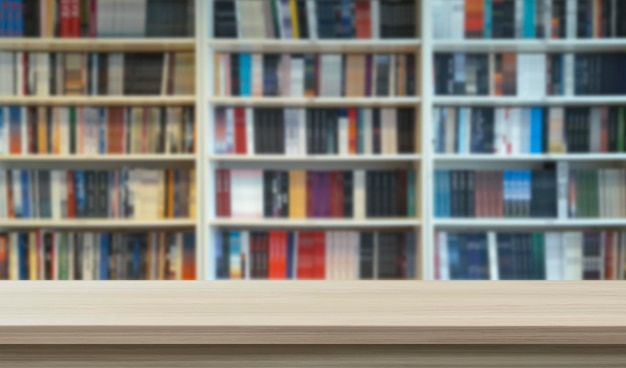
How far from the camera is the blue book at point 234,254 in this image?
8.54ft

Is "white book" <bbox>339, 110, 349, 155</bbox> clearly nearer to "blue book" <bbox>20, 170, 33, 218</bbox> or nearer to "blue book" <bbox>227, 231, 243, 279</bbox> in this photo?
"blue book" <bbox>227, 231, 243, 279</bbox>

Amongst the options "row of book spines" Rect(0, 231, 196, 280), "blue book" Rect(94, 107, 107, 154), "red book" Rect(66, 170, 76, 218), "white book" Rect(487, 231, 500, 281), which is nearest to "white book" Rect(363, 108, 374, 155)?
"white book" Rect(487, 231, 500, 281)

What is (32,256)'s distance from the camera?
8.54 ft

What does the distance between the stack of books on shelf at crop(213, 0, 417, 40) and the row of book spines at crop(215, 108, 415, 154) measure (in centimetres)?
35

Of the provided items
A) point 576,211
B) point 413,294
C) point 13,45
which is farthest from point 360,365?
point 13,45

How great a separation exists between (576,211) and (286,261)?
134 centimetres

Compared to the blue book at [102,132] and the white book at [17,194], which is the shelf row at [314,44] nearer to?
the blue book at [102,132]

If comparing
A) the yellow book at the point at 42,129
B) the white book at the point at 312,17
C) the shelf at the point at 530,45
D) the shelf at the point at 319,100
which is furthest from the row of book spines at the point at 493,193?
the yellow book at the point at 42,129

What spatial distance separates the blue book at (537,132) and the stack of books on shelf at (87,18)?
1.65 metres

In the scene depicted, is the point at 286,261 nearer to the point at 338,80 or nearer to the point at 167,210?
the point at 167,210

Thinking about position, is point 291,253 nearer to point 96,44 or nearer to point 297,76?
point 297,76

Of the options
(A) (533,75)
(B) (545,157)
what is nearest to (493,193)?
(B) (545,157)

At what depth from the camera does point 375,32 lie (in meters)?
2.55

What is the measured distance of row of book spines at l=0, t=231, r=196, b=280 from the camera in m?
2.60
